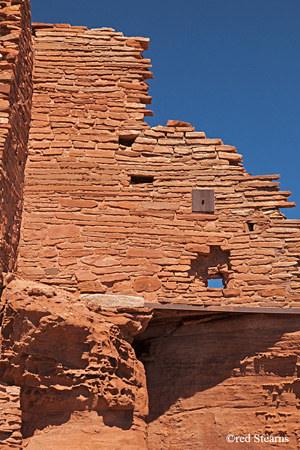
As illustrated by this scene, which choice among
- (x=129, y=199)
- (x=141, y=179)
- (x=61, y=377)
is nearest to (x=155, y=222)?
(x=129, y=199)

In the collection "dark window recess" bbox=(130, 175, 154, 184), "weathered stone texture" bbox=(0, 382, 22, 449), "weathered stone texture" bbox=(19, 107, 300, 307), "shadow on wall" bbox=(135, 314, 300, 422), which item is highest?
"dark window recess" bbox=(130, 175, 154, 184)

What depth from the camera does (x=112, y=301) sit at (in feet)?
27.0

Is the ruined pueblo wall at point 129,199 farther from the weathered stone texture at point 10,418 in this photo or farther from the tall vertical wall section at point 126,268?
the weathered stone texture at point 10,418

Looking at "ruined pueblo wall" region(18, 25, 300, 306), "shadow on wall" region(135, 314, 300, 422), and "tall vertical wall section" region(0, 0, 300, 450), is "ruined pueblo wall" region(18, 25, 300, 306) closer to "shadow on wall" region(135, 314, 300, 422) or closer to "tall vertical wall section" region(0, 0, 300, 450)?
"tall vertical wall section" region(0, 0, 300, 450)

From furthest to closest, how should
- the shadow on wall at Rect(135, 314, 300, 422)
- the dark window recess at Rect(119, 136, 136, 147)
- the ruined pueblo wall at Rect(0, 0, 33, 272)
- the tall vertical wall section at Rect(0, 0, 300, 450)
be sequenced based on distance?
the dark window recess at Rect(119, 136, 136, 147), the shadow on wall at Rect(135, 314, 300, 422), the ruined pueblo wall at Rect(0, 0, 33, 272), the tall vertical wall section at Rect(0, 0, 300, 450)

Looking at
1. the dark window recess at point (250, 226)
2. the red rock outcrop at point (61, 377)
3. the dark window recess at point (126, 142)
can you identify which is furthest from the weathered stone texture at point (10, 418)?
the dark window recess at point (126, 142)

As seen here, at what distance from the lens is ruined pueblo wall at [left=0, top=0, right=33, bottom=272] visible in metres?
7.88

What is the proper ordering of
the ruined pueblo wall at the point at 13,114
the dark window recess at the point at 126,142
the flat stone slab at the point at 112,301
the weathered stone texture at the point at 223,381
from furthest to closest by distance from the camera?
the dark window recess at the point at 126,142
the flat stone slab at the point at 112,301
the weathered stone texture at the point at 223,381
the ruined pueblo wall at the point at 13,114

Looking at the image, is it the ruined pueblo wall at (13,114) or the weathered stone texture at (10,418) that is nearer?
A: the weathered stone texture at (10,418)

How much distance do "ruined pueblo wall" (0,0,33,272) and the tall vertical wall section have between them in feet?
0.09

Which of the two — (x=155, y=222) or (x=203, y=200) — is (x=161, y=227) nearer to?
(x=155, y=222)

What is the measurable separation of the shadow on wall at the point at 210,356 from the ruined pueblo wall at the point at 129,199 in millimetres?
354

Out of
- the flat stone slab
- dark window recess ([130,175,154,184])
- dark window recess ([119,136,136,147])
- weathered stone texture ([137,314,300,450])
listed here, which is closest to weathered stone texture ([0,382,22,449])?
the flat stone slab

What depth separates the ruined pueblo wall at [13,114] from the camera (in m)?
7.88
